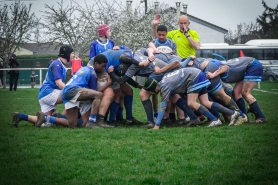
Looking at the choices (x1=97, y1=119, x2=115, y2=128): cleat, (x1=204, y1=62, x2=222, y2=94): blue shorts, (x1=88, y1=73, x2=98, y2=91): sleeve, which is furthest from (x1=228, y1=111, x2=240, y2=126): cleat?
(x1=88, y1=73, x2=98, y2=91): sleeve

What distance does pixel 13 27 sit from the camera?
40.6m

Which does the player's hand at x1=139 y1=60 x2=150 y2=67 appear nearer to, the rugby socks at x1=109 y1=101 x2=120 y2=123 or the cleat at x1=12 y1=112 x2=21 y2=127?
the rugby socks at x1=109 y1=101 x2=120 y2=123

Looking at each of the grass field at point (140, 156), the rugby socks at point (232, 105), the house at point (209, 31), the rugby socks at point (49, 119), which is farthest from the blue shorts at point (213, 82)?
the house at point (209, 31)

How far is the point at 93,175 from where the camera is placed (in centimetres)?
654

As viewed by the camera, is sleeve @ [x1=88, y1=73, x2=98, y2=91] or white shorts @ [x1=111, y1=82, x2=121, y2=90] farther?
white shorts @ [x1=111, y1=82, x2=121, y2=90]

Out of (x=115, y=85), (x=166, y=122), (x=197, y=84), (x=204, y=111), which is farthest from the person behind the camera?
(x=166, y=122)

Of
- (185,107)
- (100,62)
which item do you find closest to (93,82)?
(100,62)

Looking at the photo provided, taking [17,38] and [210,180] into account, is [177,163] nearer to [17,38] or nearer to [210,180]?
[210,180]

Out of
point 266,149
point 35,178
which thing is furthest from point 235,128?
point 35,178

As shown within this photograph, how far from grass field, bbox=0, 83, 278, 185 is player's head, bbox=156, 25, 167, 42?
2179mm

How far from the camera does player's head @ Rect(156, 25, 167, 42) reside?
11461 millimetres

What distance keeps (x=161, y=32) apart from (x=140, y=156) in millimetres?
4468

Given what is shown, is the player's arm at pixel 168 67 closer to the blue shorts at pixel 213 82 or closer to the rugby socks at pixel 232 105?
the blue shorts at pixel 213 82

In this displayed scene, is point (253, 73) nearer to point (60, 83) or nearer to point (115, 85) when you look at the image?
point (115, 85)
